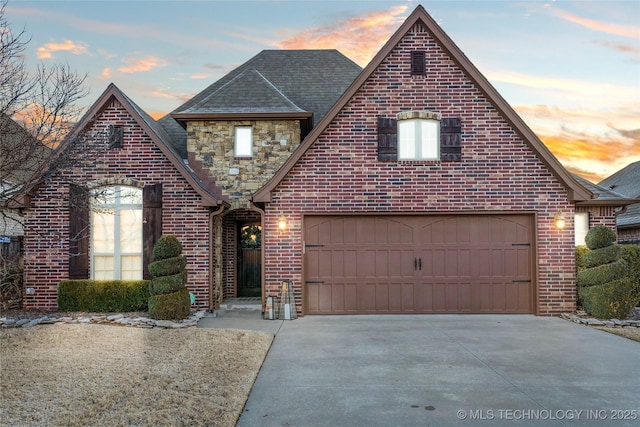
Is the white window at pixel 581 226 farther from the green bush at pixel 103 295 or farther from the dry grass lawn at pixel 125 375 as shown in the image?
the green bush at pixel 103 295

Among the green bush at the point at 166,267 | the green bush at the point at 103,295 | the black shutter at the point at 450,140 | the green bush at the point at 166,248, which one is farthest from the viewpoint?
the black shutter at the point at 450,140

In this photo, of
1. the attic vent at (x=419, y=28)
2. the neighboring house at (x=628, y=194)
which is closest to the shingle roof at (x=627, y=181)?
the neighboring house at (x=628, y=194)

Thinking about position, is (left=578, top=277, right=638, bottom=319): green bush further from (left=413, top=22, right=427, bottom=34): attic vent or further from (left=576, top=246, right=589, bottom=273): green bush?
(left=413, top=22, right=427, bottom=34): attic vent

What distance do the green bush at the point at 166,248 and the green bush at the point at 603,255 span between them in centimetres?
927

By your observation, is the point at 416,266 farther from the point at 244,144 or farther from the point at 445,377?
the point at 244,144

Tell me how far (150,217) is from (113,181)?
129 centimetres

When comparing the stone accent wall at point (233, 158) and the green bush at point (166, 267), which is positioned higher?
the stone accent wall at point (233, 158)

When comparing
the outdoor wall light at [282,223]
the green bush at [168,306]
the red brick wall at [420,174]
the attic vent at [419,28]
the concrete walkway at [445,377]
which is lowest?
the concrete walkway at [445,377]

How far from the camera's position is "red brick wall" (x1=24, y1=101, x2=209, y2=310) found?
39.9 feet

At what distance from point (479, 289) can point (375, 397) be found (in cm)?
718

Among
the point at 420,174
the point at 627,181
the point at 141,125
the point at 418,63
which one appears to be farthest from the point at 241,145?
the point at 627,181

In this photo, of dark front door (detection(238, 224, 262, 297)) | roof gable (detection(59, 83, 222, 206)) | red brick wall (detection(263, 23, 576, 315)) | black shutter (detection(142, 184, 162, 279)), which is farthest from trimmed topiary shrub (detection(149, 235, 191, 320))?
dark front door (detection(238, 224, 262, 297))

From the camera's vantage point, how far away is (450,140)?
476 inches

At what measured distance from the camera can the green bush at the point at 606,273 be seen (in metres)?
11.0
